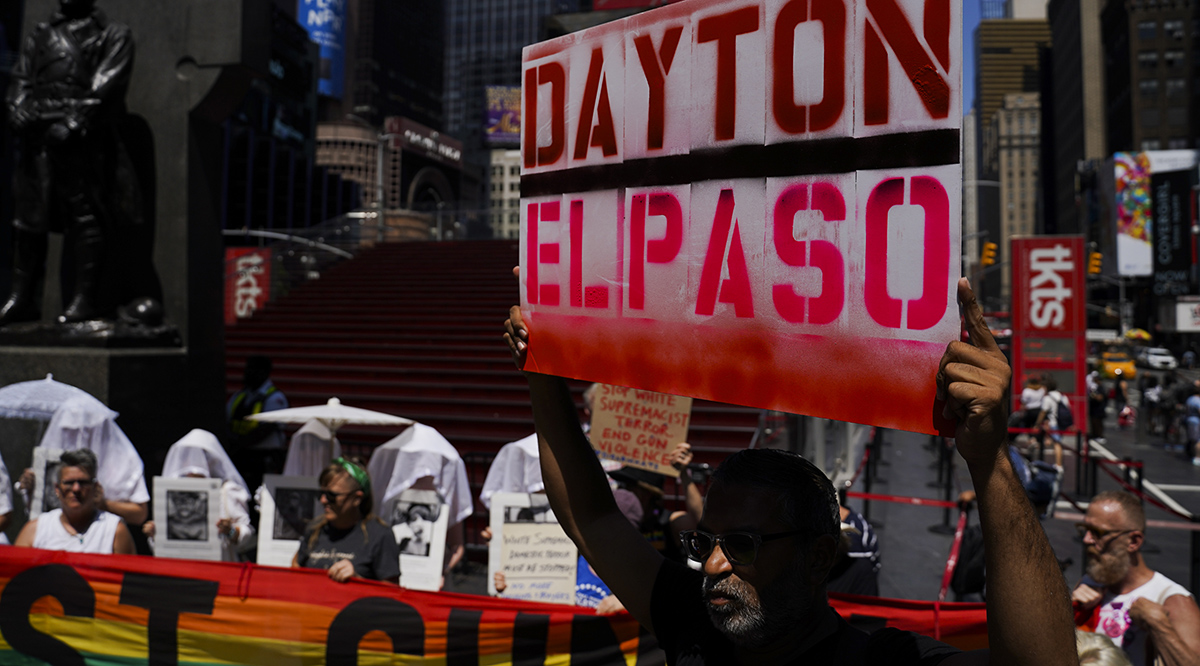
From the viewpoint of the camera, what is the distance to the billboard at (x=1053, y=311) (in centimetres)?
1557

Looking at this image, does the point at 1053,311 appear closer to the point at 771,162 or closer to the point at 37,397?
the point at 37,397

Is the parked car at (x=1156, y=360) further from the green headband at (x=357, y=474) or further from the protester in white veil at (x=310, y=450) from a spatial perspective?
the green headband at (x=357, y=474)

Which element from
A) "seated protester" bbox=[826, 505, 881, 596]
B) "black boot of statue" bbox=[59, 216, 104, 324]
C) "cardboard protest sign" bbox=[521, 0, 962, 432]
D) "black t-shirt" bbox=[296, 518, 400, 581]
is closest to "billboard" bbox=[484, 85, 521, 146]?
"black boot of statue" bbox=[59, 216, 104, 324]

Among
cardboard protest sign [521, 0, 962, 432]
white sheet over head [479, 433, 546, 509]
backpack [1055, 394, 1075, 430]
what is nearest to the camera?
cardboard protest sign [521, 0, 962, 432]

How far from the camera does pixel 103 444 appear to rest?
6.21 meters

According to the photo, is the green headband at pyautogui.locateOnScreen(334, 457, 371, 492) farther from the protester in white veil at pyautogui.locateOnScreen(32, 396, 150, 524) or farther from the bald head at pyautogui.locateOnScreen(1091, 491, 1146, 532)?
the bald head at pyautogui.locateOnScreen(1091, 491, 1146, 532)

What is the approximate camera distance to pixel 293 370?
1559cm

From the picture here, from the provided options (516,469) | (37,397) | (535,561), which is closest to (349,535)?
(535,561)

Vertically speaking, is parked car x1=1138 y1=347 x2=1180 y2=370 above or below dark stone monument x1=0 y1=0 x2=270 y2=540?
below

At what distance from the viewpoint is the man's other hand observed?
136 centimetres

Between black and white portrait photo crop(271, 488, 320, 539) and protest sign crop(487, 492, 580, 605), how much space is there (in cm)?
124

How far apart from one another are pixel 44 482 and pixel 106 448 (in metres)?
0.53

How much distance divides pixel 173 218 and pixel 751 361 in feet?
27.1

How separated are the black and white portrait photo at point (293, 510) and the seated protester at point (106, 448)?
1018mm
